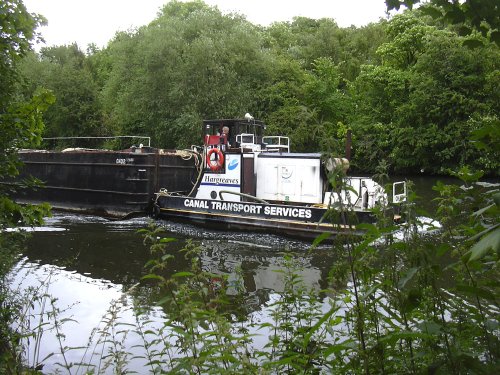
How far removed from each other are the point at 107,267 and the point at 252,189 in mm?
5584

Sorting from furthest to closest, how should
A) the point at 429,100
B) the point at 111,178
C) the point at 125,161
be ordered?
1. the point at 429,100
2. the point at 111,178
3. the point at 125,161

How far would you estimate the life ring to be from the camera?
15266 mm

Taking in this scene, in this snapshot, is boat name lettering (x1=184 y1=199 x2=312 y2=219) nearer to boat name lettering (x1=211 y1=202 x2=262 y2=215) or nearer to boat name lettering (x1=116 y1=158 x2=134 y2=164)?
boat name lettering (x1=211 y1=202 x2=262 y2=215)

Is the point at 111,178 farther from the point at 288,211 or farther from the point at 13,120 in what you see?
the point at 13,120

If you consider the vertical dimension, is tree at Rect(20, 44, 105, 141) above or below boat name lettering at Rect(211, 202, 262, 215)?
above

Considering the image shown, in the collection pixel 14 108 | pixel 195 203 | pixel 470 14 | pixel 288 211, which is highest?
pixel 470 14

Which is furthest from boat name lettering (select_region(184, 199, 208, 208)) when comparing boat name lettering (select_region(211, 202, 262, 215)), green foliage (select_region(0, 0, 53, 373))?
green foliage (select_region(0, 0, 53, 373))

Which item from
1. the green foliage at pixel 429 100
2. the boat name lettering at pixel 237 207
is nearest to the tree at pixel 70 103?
the green foliage at pixel 429 100

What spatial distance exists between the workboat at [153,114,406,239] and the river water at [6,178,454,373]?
0.45 m

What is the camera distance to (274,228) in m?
13.8

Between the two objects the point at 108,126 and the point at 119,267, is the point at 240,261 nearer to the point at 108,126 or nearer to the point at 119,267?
the point at 119,267

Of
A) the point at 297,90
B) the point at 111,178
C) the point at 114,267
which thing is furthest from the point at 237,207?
Result: the point at 297,90

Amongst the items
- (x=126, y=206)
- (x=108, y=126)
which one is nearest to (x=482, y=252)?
(x=126, y=206)

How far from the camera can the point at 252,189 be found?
1498cm
